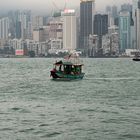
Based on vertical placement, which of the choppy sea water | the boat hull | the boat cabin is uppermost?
the boat cabin

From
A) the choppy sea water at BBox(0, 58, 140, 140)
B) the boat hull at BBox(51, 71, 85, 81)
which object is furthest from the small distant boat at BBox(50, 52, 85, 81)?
the choppy sea water at BBox(0, 58, 140, 140)

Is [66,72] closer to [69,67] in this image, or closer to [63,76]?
[63,76]

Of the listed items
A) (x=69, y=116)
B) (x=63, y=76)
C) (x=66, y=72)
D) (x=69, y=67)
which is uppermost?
(x=69, y=67)

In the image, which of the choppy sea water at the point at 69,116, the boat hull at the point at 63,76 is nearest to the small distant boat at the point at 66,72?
the boat hull at the point at 63,76

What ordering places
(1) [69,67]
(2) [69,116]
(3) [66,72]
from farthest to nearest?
(3) [66,72] < (1) [69,67] < (2) [69,116]

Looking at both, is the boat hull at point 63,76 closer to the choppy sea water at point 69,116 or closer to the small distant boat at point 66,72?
the small distant boat at point 66,72

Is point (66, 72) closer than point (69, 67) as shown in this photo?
No

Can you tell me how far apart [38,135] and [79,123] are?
11.9ft

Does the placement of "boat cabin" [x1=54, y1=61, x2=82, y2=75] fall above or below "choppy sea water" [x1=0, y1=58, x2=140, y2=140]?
above

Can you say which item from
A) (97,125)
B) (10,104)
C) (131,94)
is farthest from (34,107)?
(131,94)

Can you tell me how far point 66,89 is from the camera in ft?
179

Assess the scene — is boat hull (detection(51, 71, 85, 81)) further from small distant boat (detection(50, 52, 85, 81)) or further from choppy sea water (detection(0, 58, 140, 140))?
choppy sea water (detection(0, 58, 140, 140))

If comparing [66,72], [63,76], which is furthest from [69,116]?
[66,72]

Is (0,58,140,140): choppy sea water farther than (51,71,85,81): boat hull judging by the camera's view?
No
